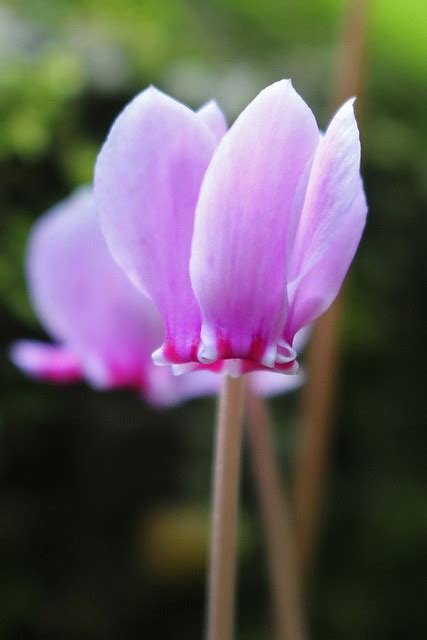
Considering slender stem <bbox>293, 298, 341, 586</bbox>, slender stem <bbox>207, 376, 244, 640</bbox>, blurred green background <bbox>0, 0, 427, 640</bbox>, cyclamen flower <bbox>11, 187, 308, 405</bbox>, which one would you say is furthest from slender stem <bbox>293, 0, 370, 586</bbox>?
slender stem <bbox>207, 376, 244, 640</bbox>

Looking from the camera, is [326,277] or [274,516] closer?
[326,277]

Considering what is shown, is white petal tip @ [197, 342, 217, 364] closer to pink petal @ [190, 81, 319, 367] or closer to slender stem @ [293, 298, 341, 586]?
pink petal @ [190, 81, 319, 367]

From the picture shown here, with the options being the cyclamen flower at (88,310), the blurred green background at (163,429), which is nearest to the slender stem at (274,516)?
the cyclamen flower at (88,310)

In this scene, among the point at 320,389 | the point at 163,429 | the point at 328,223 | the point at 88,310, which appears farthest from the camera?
the point at 163,429

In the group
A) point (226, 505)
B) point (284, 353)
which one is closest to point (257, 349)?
point (284, 353)

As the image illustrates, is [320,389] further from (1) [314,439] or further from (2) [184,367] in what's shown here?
(2) [184,367]

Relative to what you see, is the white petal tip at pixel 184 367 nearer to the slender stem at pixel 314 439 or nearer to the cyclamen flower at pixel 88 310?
the cyclamen flower at pixel 88 310

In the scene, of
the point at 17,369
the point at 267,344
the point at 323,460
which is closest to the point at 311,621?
the point at 323,460
